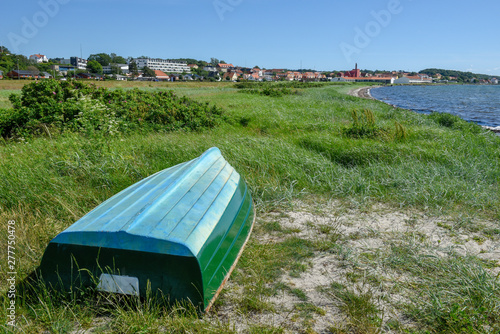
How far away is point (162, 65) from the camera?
17288 cm

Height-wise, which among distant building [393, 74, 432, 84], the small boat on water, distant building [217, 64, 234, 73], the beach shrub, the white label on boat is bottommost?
the white label on boat

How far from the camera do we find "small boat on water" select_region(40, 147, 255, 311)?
2.53 metres

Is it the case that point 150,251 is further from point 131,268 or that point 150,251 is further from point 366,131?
point 366,131

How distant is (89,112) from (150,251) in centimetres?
609

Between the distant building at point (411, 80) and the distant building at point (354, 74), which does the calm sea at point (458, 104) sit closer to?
the distant building at point (354, 74)

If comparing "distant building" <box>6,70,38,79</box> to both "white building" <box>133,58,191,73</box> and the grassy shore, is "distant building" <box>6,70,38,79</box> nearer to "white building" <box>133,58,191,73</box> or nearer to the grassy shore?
the grassy shore

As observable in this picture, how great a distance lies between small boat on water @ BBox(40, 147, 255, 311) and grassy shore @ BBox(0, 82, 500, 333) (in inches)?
6.9

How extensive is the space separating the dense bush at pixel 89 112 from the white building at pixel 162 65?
165 metres

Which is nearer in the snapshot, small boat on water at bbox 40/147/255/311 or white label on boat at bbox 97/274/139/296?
small boat on water at bbox 40/147/255/311

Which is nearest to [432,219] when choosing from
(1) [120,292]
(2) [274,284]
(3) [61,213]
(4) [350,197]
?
(4) [350,197]

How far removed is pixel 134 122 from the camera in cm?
994

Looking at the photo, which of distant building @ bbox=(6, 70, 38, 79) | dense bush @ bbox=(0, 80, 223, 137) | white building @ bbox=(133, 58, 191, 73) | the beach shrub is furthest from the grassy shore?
white building @ bbox=(133, 58, 191, 73)

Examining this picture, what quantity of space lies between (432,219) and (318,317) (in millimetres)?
2691

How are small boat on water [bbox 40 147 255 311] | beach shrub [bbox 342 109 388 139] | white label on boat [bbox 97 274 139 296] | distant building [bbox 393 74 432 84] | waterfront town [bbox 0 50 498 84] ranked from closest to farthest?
small boat on water [bbox 40 147 255 311], white label on boat [bbox 97 274 139 296], beach shrub [bbox 342 109 388 139], waterfront town [bbox 0 50 498 84], distant building [bbox 393 74 432 84]
